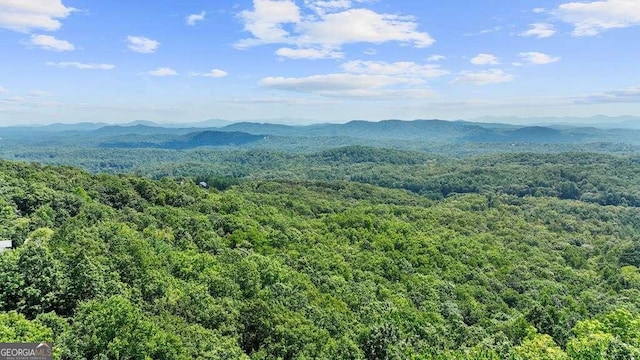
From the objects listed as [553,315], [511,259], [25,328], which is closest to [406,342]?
[553,315]

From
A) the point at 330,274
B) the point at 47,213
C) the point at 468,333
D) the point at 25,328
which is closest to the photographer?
the point at 25,328

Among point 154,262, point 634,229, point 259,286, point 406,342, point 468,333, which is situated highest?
point 154,262

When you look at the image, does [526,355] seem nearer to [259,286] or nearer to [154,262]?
[259,286]
